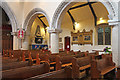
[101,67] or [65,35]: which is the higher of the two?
[65,35]

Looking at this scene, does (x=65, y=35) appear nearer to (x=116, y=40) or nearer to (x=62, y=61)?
(x=116, y=40)

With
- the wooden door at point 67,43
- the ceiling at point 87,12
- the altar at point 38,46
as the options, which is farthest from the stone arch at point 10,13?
the wooden door at point 67,43

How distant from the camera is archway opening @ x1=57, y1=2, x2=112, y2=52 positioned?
10852 millimetres

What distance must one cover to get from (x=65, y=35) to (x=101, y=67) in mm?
10368

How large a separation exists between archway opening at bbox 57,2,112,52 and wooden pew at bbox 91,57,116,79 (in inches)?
271

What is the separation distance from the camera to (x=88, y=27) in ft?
39.9

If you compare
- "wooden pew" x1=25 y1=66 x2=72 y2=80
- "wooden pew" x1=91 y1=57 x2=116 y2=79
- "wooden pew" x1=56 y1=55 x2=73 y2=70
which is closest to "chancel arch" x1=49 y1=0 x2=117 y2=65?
"wooden pew" x1=56 y1=55 x2=73 y2=70

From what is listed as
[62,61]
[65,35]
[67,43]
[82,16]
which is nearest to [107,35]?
[82,16]

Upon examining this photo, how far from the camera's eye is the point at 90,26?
39.4 ft

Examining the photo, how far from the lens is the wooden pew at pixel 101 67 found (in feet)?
10.9

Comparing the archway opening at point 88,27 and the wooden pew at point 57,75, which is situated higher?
the archway opening at point 88,27

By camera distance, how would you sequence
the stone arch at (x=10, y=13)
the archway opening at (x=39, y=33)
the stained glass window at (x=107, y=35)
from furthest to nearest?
the archway opening at (x=39, y=33) → the stained glass window at (x=107, y=35) → the stone arch at (x=10, y=13)

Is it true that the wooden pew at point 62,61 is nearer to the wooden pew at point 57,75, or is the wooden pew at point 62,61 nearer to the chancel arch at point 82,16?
the wooden pew at point 57,75

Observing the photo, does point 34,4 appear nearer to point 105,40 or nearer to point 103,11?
point 103,11
